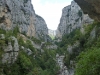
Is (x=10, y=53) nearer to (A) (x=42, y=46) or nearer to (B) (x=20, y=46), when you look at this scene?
(B) (x=20, y=46)

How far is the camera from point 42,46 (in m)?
133

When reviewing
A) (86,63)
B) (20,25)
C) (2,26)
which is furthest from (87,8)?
(20,25)

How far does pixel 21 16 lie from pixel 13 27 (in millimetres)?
15422

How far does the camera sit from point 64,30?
186250 mm

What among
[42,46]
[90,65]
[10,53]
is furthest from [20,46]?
[90,65]

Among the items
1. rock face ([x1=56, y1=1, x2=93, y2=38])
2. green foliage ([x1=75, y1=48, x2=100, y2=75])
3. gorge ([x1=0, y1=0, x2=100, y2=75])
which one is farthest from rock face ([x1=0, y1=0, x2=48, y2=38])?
green foliage ([x1=75, y1=48, x2=100, y2=75])

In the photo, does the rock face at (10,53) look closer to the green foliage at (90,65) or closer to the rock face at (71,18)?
the green foliage at (90,65)

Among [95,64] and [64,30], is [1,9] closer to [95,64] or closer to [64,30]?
[95,64]

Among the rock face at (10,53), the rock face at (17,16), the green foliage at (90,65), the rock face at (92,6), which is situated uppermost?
the rock face at (17,16)

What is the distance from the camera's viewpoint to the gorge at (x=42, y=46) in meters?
22.4

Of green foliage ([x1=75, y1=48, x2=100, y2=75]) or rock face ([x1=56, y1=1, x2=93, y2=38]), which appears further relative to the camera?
rock face ([x1=56, y1=1, x2=93, y2=38])

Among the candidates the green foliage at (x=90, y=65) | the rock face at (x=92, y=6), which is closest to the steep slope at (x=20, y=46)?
the rock face at (x=92, y=6)

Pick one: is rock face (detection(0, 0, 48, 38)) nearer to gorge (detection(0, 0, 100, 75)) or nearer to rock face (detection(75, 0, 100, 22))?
gorge (detection(0, 0, 100, 75))

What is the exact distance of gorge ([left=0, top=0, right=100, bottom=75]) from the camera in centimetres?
2242
